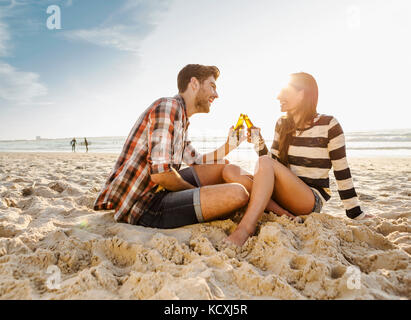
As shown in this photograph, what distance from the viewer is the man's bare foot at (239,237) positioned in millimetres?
1953

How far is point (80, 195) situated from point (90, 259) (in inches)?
79.0

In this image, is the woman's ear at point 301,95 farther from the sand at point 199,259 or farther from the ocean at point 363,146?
the ocean at point 363,146

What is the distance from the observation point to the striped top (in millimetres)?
2424

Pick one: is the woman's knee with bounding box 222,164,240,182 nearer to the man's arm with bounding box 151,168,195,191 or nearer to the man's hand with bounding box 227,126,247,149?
the man's hand with bounding box 227,126,247,149

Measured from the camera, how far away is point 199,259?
5.51ft

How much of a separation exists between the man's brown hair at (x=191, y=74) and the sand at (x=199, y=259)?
1413mm

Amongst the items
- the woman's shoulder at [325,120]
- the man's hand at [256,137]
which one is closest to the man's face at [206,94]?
the man's hand at [256,137]

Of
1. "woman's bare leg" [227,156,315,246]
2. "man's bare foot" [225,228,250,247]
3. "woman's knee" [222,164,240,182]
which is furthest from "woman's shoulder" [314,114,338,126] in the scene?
"man's bare foot" [225,228,250,247]

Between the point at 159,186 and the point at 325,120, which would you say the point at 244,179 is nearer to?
the point at 159,186

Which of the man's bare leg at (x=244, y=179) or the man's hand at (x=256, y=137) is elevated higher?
the man's hand at (x=256, y=137)

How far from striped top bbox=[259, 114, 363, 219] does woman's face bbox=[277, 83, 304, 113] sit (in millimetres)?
255

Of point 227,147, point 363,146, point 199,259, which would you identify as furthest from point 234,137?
point 363,146

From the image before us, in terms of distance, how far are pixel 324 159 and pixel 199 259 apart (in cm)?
161
